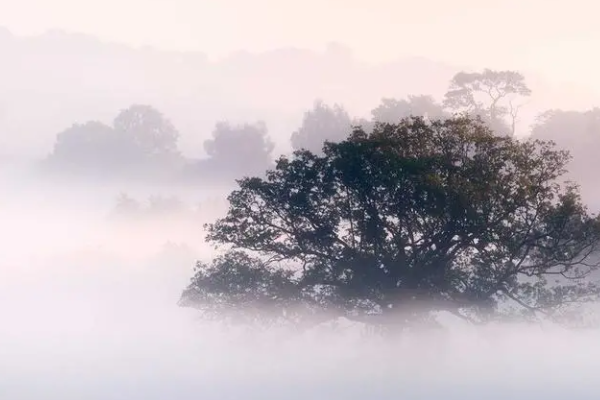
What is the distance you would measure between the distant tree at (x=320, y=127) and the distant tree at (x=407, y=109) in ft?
20.7

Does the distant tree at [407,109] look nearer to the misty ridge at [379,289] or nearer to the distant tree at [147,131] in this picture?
the distant tree at [147,131]

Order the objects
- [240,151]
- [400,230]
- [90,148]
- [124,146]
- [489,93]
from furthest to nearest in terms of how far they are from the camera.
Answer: [90,148]
[124,146]
[240,151]
[489,93]
[400,230]

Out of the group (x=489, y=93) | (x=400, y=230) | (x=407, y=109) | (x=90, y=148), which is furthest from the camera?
(x=90, y=148)

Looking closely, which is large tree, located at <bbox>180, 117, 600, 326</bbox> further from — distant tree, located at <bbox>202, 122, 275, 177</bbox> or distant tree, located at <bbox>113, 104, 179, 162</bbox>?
distant tree, located at <bbox>113, 104, 179, 162</bbox>

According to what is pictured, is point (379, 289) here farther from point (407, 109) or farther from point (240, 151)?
point (240, 151)

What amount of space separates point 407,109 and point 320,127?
14844 millimetres

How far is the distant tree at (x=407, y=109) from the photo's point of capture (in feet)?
388

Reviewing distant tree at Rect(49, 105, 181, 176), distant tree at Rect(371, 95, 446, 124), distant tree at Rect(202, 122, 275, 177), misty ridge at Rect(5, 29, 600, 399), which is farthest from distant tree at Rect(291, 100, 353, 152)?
misty ridge at Rect(5, 29, 600, 399)

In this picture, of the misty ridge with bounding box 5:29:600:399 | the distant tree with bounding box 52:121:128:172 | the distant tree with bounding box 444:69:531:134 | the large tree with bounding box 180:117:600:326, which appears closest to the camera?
the misty ridge with bounding box 5:29:600:399

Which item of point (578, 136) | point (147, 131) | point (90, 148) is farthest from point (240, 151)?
point (578, 136)

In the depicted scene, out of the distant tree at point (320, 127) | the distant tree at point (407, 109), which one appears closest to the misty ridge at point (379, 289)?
the distant tree at point (407, 109)

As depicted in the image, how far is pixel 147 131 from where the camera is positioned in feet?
577

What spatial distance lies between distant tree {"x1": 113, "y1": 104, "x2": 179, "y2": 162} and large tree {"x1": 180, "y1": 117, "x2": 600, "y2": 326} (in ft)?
429

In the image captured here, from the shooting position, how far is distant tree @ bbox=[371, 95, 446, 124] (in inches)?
4658
